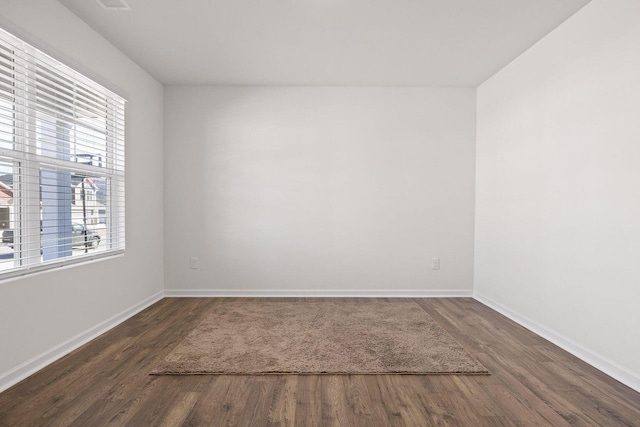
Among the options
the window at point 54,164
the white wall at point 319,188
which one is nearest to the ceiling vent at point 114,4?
the window at point 54,164

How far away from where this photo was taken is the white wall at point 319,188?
4.60 meters

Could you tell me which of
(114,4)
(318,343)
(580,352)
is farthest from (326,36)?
(580,352)

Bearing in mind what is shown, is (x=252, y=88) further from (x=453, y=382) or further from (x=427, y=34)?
(x=453, y=382)

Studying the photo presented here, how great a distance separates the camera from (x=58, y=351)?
2.70 meters

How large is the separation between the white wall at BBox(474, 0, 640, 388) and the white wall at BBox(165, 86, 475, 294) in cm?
68

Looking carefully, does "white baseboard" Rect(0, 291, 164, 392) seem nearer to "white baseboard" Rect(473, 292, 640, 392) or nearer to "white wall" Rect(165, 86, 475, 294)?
"white wall" Rect(165, 86, 475, 294)

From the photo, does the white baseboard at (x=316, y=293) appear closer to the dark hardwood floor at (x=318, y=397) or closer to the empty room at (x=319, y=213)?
the empty room at (x=319, y=213)

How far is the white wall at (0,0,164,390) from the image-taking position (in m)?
2.35

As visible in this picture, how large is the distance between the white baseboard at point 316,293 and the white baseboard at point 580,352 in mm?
758

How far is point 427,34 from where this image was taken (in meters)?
3.21

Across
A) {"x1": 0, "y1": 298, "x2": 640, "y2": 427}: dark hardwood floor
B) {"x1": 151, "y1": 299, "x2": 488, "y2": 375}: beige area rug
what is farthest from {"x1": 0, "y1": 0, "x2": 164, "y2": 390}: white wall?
{"x1": 151, "y1": 299, "x2": 488, "y2": 375}: beige area rug

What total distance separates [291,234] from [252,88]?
1.90 metres

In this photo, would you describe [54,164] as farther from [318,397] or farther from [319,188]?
[319,188]

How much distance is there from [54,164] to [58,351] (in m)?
1.38
